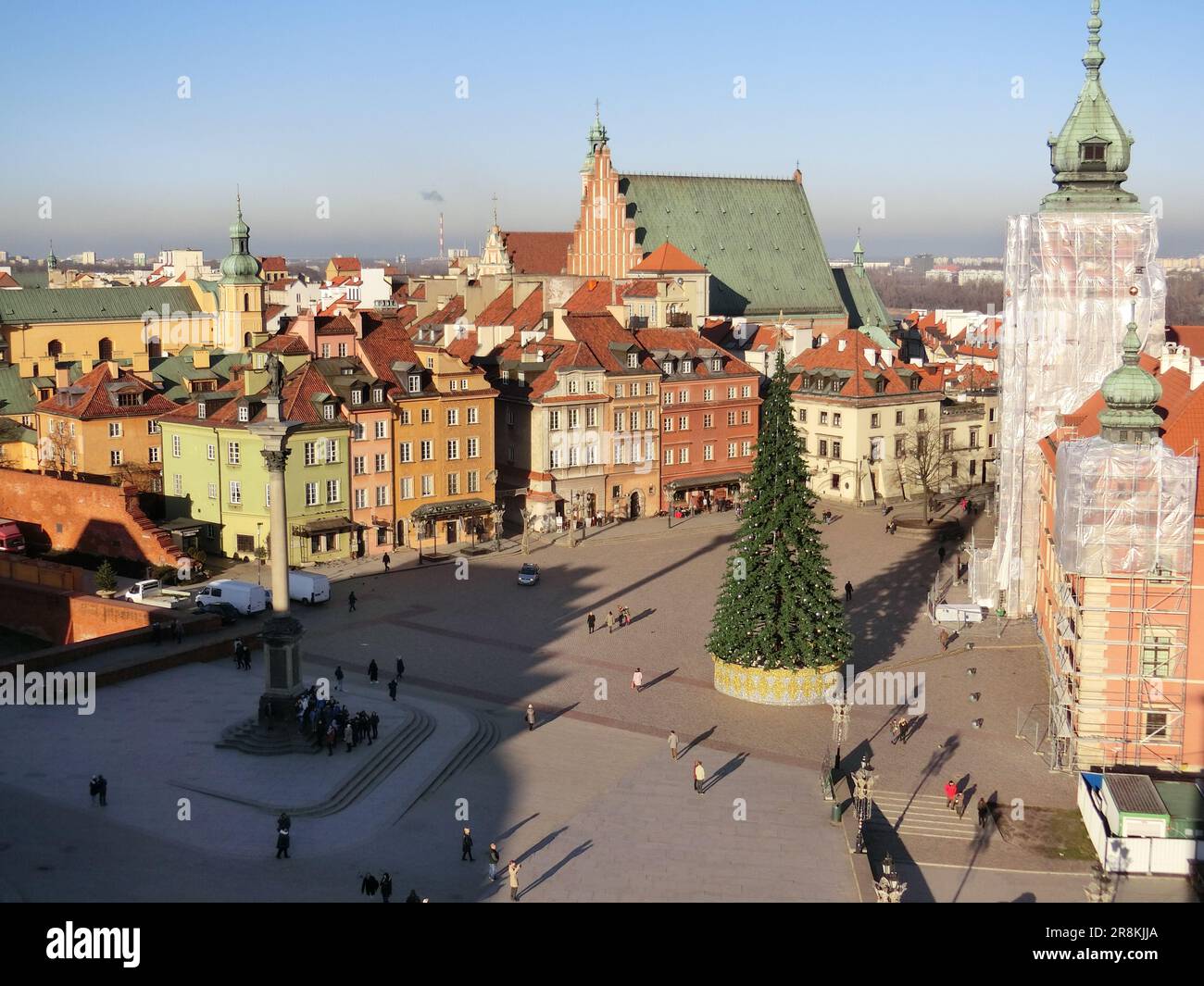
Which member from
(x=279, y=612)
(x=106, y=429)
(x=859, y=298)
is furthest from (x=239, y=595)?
(x=859, y=298)

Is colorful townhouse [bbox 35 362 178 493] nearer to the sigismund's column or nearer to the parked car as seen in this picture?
the parked car

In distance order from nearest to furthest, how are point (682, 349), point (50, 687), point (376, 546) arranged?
point (50, 687), point (376, 546), point (682, 349)

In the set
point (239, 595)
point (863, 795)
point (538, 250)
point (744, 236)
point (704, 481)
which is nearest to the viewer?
point (863, 795)

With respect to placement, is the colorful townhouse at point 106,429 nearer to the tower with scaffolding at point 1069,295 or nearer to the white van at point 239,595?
the white van at point 239,595

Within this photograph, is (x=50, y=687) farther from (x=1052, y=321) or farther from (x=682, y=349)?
(x=682, y=349)

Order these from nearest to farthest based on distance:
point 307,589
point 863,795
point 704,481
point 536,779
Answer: point 863,795 → point 536,779 → point 307,589 → point 704,481

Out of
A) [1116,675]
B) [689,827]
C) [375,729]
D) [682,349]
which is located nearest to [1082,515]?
[1116,675]

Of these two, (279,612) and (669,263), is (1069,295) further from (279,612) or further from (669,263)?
(669,263)
